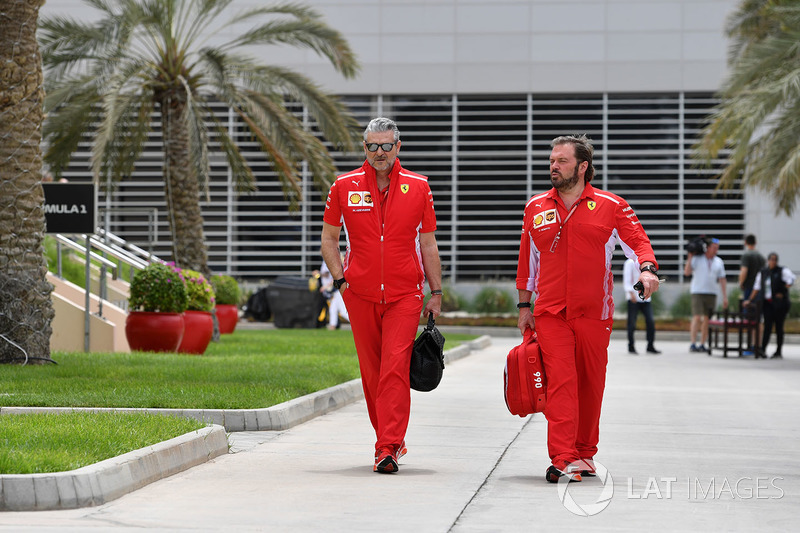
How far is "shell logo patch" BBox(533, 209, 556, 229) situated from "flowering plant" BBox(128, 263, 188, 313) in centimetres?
998

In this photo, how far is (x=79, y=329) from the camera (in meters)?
18.3

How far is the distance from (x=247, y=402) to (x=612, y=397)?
4.77 metres

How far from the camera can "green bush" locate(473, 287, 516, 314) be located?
3400 cm

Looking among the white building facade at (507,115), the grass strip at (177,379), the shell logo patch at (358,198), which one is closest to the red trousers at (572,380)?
the shell logo patch at (358,198)

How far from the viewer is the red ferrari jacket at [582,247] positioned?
24.6 feet

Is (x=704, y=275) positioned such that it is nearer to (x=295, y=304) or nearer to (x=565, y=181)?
(x=295, y=304)

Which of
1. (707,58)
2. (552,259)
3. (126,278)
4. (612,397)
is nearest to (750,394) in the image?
(612,397)

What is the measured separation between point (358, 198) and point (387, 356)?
39.8 inches

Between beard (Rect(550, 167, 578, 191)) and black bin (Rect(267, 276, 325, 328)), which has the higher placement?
beard (Rect(550, 167, 578, 191))

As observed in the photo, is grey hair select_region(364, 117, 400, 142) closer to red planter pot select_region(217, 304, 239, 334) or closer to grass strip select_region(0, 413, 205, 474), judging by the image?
grass strip select_region(0, 413, 205, 474)

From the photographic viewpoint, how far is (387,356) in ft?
25.8

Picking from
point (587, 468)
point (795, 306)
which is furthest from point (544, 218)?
point (795, 306)

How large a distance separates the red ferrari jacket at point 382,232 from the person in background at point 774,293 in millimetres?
14949

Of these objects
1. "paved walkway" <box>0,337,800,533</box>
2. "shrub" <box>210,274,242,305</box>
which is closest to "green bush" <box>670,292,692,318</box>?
"shrub" <box>210,274,242,305</box>
